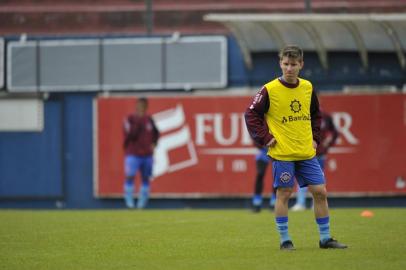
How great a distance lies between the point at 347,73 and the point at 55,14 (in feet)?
28.7

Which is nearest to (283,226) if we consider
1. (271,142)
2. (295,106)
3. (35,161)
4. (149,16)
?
(271,142)

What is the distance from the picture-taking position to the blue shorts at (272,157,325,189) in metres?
11.0

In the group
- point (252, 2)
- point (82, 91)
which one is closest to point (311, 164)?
point (82, 91)

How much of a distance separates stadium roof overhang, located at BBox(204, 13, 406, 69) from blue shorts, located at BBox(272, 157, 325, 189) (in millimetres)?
11976

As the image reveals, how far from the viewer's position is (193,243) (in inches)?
488

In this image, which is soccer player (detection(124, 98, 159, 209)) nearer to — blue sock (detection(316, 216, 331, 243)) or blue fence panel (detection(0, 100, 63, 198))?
blue fence panel (detection(0, 100, 63, 198))

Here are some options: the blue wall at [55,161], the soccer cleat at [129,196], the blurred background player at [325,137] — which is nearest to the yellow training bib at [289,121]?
the blurred background player at [325,137]

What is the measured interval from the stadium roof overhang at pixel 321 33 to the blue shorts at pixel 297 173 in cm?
1198

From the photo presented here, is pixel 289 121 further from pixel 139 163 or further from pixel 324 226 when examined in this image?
pixel 139 163

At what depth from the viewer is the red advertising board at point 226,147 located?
24.7 m

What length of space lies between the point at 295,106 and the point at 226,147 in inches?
556

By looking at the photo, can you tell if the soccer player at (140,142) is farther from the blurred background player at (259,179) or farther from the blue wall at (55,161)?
the blue wall at (55,161)

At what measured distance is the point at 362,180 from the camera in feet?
81.4

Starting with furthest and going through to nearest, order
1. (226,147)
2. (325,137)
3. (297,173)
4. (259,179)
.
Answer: (226,147), (325,137), (259,179), (297,173)
